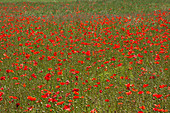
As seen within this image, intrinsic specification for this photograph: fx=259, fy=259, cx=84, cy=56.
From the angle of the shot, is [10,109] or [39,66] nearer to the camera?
[10,109]

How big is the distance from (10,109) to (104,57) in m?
3.59

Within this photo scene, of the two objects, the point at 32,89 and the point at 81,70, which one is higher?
the point at 81,70

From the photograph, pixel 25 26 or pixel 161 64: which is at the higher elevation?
pixel 25 26

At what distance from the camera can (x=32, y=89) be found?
15.8ft

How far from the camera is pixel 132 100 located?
4.17 m

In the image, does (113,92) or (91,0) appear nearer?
(113,92)

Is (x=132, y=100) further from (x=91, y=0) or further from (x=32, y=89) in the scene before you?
(x=91, y=0)

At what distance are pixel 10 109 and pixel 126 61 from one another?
3584 millimetres

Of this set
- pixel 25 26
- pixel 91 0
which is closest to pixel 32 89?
Result: pixel 25 26

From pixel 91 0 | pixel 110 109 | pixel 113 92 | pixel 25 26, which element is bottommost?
pixel 110 109

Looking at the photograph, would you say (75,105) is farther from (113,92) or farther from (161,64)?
(161,64)

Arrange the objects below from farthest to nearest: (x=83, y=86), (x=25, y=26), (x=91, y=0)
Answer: (x=91, y=0), (x=25, y=26), (x=83, y=86)

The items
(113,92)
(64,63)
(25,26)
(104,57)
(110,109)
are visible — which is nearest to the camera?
(110,109)

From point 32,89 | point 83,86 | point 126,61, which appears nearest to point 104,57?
point 126,61
